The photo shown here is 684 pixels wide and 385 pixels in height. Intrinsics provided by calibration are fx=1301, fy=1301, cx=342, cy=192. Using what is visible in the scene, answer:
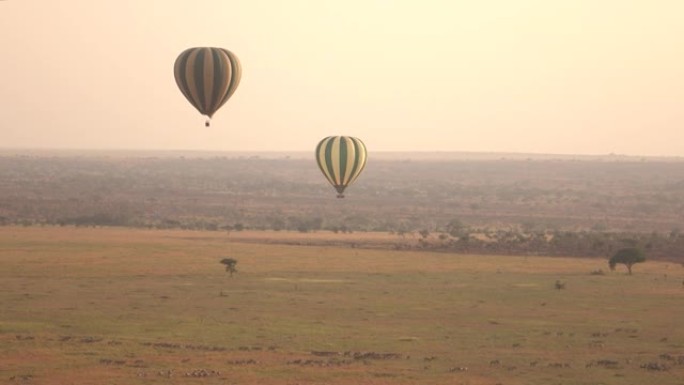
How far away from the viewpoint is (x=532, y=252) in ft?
215

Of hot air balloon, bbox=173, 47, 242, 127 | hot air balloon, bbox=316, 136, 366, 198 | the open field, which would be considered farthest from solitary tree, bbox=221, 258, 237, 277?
hot air balloon, bbox=173, 47, 242, 127

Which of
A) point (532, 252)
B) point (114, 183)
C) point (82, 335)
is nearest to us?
point (82, 335)

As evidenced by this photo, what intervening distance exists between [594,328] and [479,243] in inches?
1360

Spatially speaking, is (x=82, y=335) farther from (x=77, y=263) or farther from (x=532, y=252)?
(x=532, y=252)

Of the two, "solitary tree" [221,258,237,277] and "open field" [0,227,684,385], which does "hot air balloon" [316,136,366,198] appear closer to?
Result: "open field" [0,227,684,385]

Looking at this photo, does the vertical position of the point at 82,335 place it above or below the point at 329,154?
below

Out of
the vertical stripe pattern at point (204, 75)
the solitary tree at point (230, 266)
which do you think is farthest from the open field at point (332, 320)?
the vertical stripe pattern at point (204, 75)

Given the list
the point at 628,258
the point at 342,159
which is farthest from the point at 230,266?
the point at 628,258

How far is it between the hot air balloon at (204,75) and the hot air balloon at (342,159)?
27.2 ft

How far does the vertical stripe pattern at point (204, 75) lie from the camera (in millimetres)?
45500

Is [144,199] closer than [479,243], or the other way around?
[479,243]

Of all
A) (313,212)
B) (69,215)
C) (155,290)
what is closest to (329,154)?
(155,290)

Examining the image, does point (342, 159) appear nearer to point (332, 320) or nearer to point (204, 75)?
point (204, 75)

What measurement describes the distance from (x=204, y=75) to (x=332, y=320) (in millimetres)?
12366
